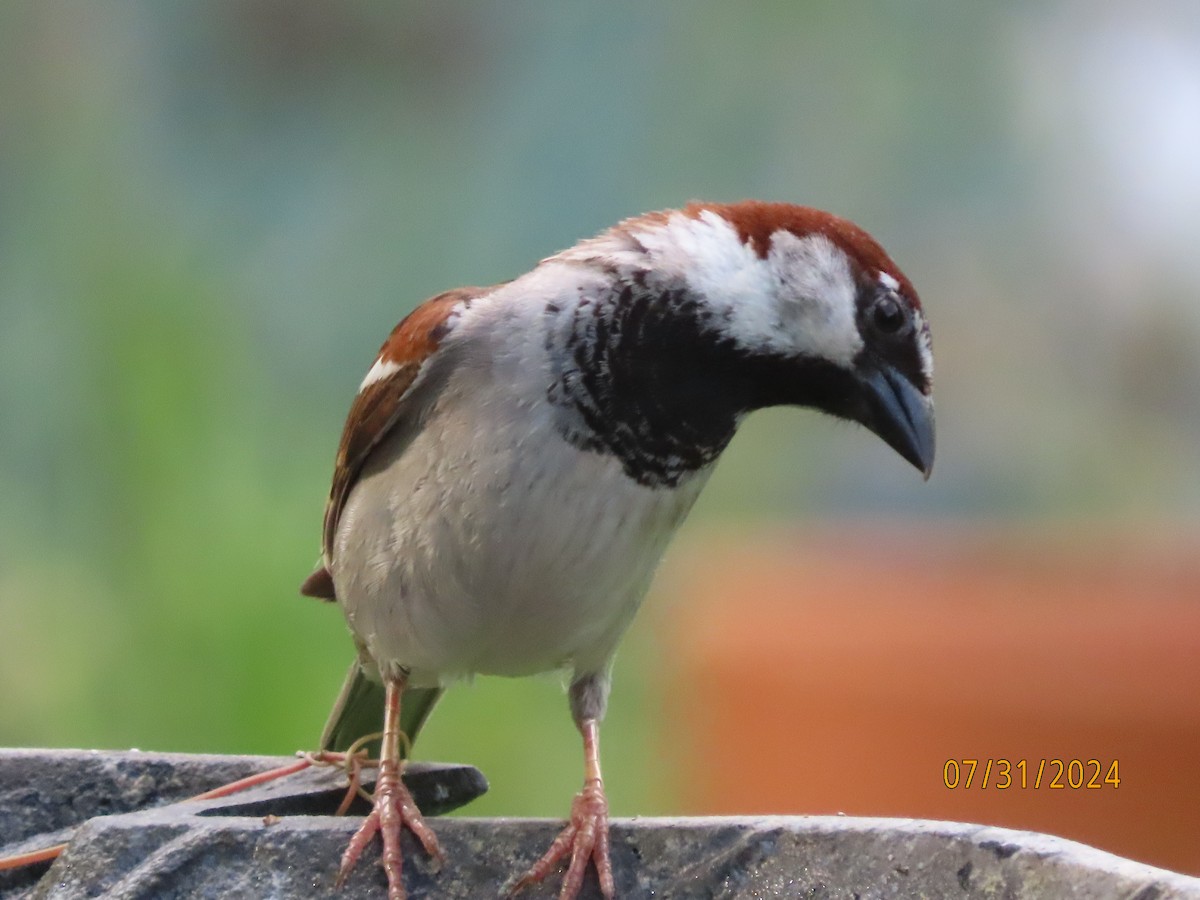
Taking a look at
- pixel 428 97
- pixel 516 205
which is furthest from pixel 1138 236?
pixel 428 97

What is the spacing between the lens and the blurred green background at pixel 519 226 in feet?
6.83

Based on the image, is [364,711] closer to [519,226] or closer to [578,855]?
[578,855]

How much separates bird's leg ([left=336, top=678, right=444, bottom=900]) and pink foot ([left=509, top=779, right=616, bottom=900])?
2.7 inches

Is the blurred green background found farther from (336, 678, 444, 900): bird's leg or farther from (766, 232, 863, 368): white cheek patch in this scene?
(766, 232, 863, 368): white cheek patch

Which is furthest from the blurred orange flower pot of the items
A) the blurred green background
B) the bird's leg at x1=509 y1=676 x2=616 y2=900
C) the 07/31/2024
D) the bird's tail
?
the bird's leg at x1=509 y1=676 x2=616 y2=900

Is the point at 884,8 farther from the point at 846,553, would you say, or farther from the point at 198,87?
the point at 198,87

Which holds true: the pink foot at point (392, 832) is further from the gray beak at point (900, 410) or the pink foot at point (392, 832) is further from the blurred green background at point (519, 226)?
the blurred green background at point (519, 226)

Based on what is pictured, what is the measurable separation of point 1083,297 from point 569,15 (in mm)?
1039

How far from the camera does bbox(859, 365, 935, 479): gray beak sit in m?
1.06

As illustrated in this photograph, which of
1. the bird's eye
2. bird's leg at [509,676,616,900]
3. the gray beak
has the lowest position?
bird's leg at [509,676,616,900]

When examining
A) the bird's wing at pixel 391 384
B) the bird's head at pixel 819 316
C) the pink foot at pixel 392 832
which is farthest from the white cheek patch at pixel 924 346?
the pink foot at pixel 392 832

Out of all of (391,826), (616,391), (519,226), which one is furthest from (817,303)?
(519,226)

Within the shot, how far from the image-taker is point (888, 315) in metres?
1.05

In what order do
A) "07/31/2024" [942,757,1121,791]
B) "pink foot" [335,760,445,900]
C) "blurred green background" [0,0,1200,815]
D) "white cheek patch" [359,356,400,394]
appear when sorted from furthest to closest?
1. "blurred green background" [0,0,1200,815]
2. "07/31/2024" [942,757,1121,791]
3. "white cheek patch" [359,356,400,394]
4. "pink foot" [335,760,445,900]
